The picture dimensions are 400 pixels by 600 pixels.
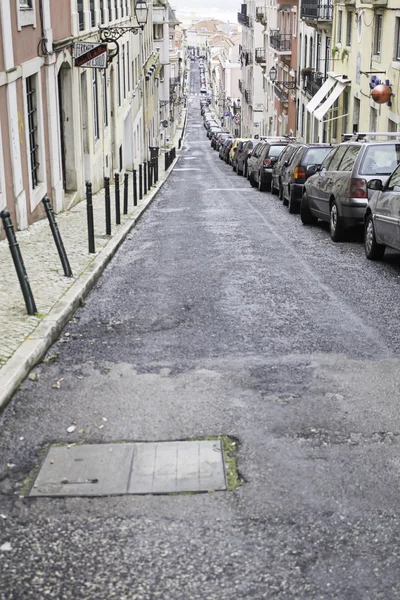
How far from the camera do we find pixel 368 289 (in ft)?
32.5

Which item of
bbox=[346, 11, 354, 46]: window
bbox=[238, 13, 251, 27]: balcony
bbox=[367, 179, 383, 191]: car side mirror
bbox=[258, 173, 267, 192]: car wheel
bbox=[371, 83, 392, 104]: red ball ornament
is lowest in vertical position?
bbox=[258, 173, 267, 192]: car wheel

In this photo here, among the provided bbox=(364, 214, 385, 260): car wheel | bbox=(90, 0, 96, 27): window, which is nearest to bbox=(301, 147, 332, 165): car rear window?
bbox=(364, 214, 385, 260): car wheel

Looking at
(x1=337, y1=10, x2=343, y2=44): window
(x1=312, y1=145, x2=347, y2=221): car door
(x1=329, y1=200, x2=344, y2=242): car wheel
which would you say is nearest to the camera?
(x1=329, y1=200, x2=344, y2=242): car wheel

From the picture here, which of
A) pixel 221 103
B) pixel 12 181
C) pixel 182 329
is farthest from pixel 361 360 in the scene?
pixel 221 103

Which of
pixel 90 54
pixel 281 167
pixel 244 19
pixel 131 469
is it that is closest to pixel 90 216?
pixel 90 54

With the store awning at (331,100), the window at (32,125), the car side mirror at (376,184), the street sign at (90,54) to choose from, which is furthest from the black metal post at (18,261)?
the store awning at (331,100)

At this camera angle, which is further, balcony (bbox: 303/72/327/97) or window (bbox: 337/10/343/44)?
balcony (bbox: 303/72/327/97)

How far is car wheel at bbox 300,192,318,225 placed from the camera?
635 inches

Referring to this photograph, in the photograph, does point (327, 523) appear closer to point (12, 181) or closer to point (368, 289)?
point (368, 289)

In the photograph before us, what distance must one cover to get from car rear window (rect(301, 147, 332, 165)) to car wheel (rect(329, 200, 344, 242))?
4.77 metres

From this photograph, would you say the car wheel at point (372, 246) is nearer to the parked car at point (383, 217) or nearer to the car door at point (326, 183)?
the parked car at point (383, 217)

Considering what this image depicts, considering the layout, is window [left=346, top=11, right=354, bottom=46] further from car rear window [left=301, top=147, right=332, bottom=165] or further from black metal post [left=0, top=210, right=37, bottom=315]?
black metal post [left=0, top=210, right=37, bottom=315]

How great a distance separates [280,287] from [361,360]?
3.08 meters

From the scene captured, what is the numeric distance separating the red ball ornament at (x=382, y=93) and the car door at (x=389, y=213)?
13.9 meters
